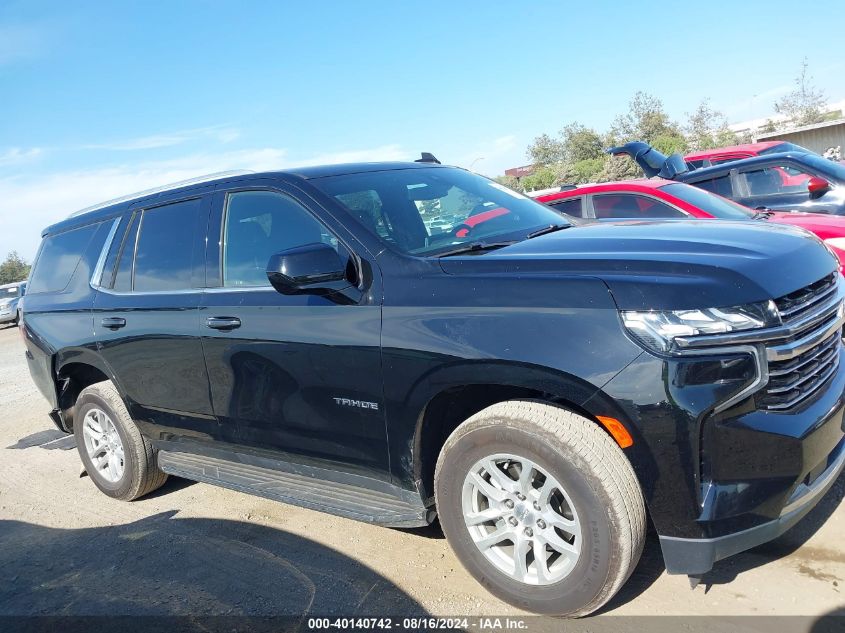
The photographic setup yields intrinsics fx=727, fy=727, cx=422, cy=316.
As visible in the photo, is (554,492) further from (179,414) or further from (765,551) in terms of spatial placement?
(179,414)

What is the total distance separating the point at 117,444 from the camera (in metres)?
5.05

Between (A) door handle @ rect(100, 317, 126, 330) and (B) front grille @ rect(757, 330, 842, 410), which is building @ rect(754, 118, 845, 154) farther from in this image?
(A) door handle @ rect(100, 317, 126, 330)

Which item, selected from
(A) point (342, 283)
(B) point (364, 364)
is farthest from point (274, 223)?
(B) point (364, 364)

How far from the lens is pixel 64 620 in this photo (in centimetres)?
352

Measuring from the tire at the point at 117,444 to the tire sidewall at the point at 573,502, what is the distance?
8.46 feet

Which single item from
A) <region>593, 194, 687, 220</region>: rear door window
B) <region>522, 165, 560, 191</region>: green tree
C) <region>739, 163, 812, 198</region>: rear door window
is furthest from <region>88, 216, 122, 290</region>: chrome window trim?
<region>522, 165, 560, 191</region>: green tree

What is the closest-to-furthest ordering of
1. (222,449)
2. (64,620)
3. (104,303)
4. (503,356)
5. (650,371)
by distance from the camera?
1. (650,371)
2. (503,356)
3. (64,620)
4. (222,449)
5. (104,303)

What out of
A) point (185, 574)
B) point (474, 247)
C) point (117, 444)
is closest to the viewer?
point (474, 247)

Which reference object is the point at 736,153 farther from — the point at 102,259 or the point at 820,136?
the point at 820,136

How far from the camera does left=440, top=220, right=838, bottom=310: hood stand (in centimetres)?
258

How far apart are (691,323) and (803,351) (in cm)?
50

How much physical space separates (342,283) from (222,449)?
1.47 metres

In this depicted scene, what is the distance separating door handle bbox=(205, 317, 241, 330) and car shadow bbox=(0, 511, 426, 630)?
1257 millimetres

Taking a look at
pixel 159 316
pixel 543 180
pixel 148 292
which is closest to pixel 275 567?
pixel 159 316
